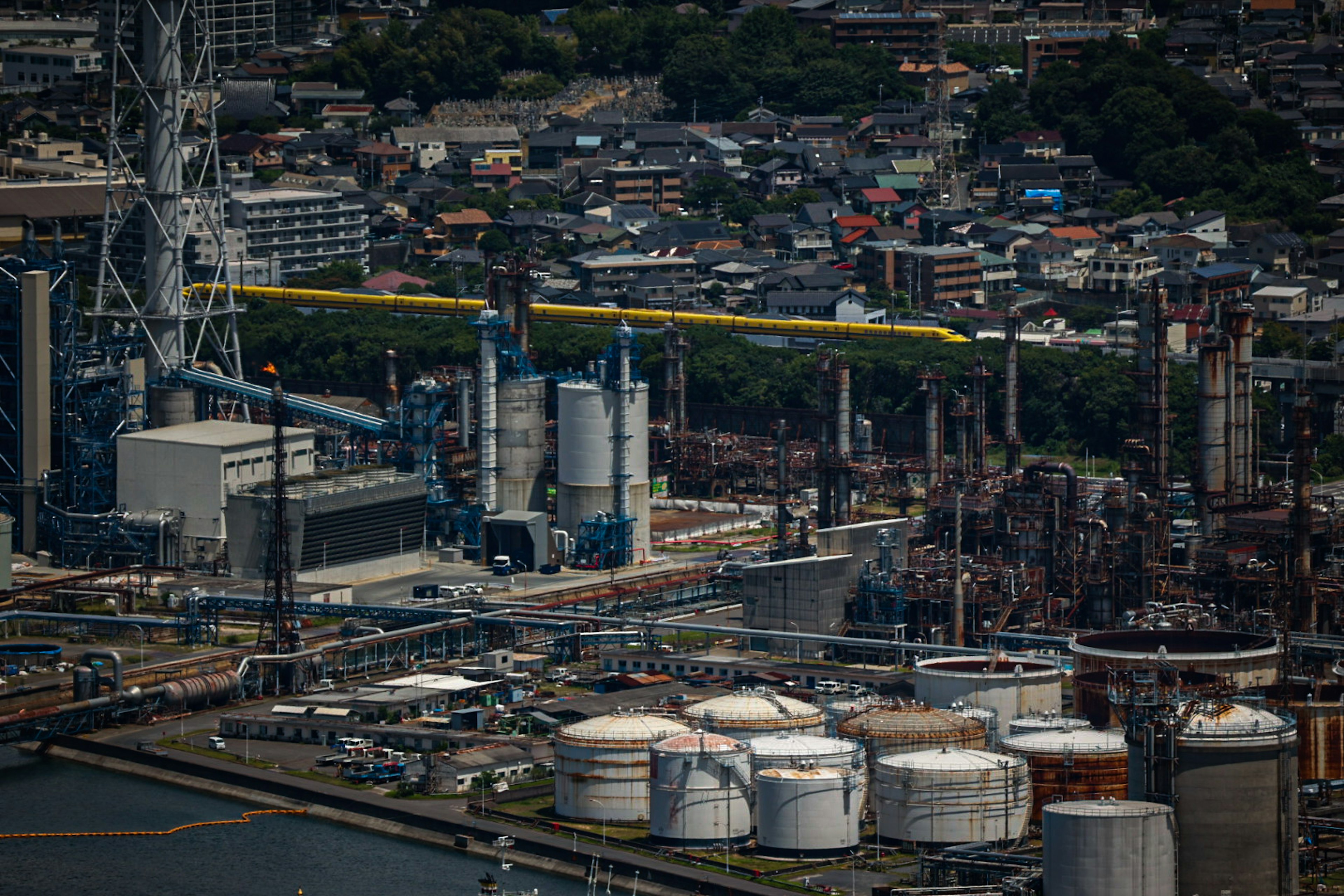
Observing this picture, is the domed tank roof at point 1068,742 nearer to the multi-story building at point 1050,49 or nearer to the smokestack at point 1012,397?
the smokestack at point 1012,397

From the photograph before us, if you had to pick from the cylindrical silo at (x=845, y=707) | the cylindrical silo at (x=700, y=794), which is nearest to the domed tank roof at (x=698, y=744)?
the cylindrical silo at (x=700, y=794)

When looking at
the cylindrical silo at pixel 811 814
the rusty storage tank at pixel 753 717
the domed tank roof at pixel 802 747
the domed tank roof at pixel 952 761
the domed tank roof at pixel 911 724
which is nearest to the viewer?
the domed tank roof at pixel 952 761

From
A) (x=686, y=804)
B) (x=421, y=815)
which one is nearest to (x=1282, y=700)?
(x=686, y=804)

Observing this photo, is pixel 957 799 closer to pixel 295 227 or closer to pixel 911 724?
pixel 911 724

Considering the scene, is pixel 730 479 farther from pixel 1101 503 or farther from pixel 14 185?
pixel 14 185

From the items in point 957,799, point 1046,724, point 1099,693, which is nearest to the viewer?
point 957,799

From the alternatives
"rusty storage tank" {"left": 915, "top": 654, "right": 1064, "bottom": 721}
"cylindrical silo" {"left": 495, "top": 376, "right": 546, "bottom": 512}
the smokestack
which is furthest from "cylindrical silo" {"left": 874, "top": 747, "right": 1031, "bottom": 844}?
"cylindrical silo" {"left": 495, "top": 376, "right": 546, "bottom": 512}

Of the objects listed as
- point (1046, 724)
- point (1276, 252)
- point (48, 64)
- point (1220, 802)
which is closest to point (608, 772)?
point (1046, 724)

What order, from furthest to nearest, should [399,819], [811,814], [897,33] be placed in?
[897,33] < [399,819] < [811,814]
